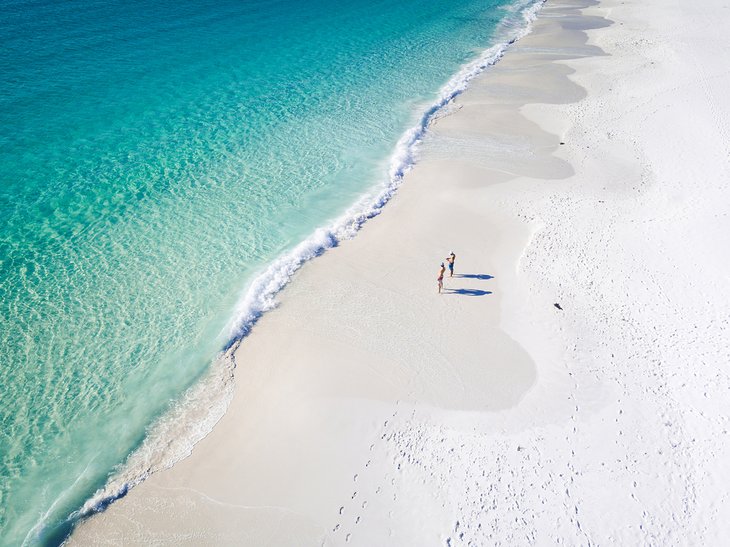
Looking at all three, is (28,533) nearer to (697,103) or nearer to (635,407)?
(635,407)

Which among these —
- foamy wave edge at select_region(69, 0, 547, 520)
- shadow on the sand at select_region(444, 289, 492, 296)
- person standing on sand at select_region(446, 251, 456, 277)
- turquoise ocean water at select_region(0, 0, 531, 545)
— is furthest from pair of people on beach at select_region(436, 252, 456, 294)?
turquoise ocean water at select_region(0, 0, 531, 545)

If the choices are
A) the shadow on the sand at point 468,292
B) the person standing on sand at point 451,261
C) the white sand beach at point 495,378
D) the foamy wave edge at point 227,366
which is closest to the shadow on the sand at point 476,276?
the white sand beach at point 495,378

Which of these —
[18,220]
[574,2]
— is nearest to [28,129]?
[18,220]

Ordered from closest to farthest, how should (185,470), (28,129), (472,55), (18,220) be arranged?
(185,470) < (18,220) < (28,129) < (472,55)

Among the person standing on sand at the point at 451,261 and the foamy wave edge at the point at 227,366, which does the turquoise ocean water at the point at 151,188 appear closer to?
the foamy wave edge at the point at 227,366

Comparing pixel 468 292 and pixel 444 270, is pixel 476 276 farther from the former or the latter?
pixel 444 270

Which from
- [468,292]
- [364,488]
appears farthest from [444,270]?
[364,488]

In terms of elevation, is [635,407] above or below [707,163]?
below
